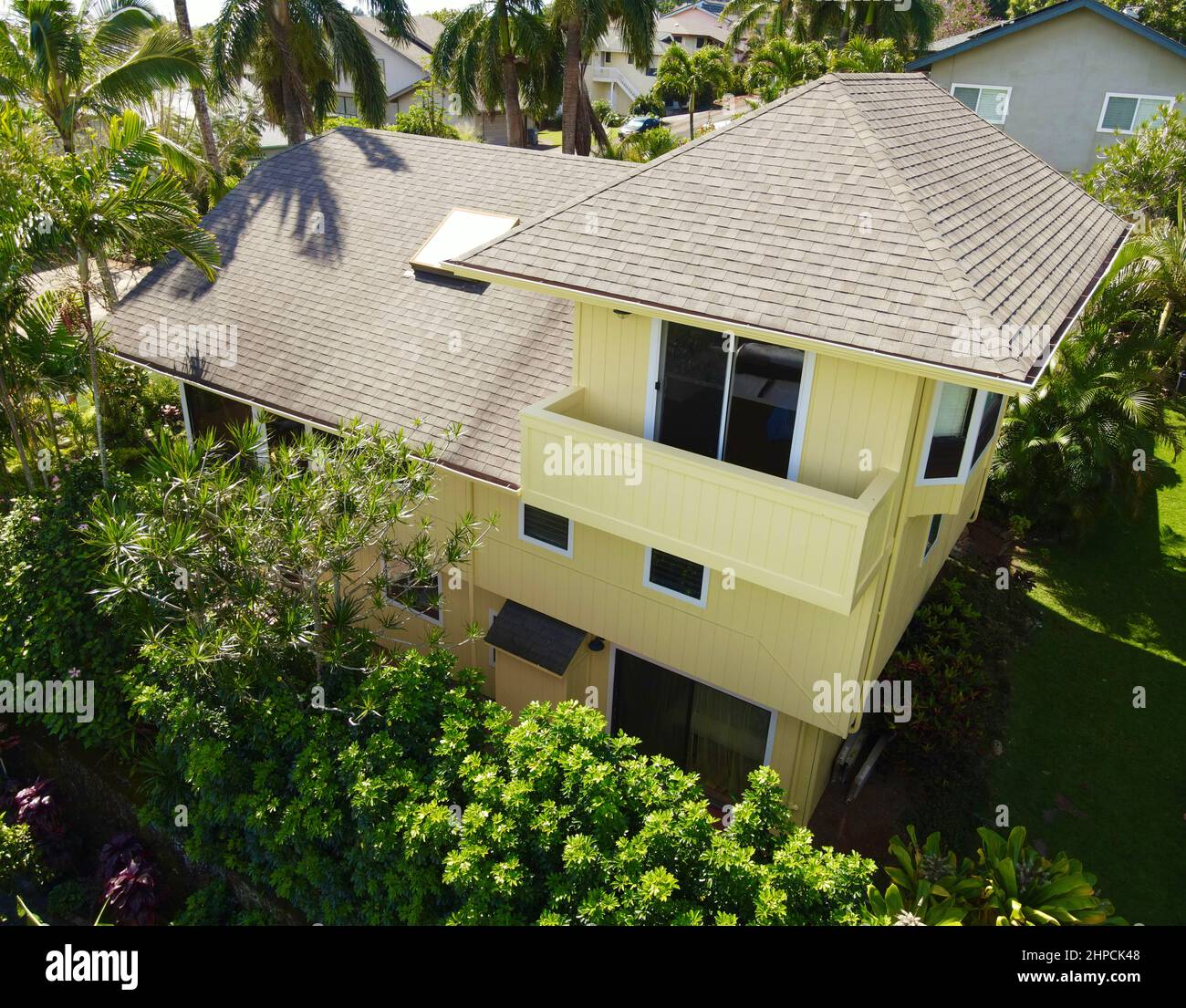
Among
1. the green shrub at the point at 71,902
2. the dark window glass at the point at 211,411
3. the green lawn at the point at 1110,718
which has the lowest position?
the green shrub at the point at 71,902

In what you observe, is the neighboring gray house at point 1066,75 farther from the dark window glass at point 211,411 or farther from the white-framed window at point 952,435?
the dark window glass at point 211,411

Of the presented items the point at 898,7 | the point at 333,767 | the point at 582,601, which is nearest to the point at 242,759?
the point at 333,767

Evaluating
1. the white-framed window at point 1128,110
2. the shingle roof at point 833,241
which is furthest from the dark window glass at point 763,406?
the white-framed window at point 1128,110

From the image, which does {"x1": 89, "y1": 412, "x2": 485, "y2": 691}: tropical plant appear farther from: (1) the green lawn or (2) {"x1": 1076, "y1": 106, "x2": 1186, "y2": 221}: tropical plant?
(2) {"x1": 1076, "y1": 106, "x2": 1186, "y2": 221}: tropical plant

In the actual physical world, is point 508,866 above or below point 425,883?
above

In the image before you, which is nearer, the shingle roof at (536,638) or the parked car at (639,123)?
the shingle roof at (536,638)

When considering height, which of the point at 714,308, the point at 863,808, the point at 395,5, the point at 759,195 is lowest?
the point at 863,808

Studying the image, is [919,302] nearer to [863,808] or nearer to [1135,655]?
[863,808]
